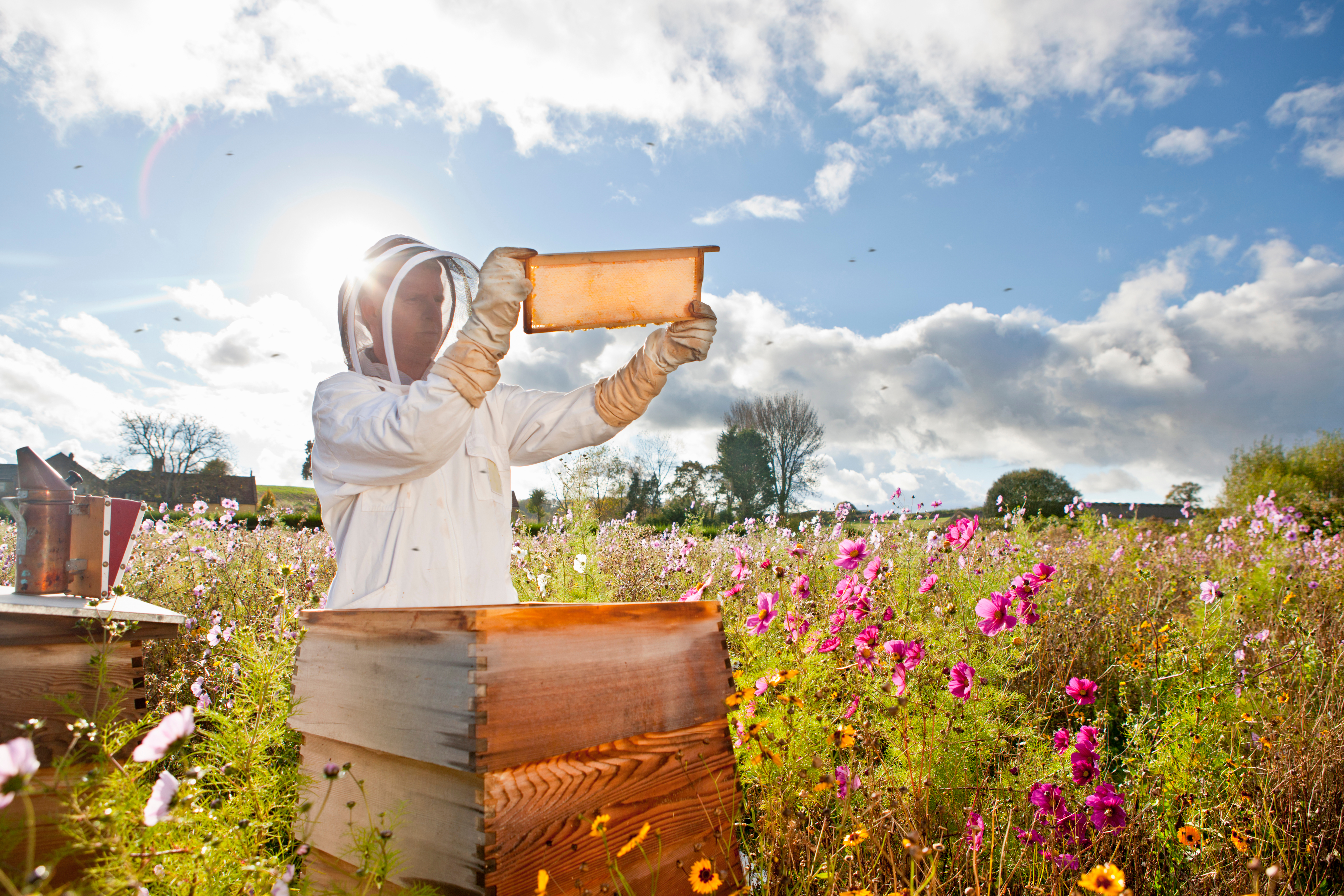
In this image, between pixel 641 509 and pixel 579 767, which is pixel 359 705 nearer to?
pixel 579 767

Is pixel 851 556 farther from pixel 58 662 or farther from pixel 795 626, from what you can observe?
pixel 58 662

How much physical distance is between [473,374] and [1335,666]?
4.97 metres

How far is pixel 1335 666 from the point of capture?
390cm

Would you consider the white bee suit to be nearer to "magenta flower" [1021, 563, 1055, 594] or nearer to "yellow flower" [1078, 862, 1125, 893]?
"magenta flower" [1021, 563, 1055, 594]

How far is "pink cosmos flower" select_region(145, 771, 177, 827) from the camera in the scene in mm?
1210

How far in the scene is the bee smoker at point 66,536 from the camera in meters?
2.71

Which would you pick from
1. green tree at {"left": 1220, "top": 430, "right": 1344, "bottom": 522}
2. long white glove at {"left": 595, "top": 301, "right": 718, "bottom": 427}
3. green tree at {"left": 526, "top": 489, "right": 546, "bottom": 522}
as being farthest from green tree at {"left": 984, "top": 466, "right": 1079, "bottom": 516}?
long white glove at {"left": 595, "top": 301, "right": 718, "bottom": 427}

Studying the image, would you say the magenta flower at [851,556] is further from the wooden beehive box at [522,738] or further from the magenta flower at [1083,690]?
the wooden beehive box at [522,738]

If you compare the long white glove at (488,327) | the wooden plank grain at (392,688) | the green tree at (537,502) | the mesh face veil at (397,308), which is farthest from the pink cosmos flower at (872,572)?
the green tree at (537,502)

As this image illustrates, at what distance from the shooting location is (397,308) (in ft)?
9.25

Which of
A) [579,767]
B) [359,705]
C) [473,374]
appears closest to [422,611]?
[359,705]

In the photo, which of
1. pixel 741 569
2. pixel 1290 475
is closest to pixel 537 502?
pixel 741 569

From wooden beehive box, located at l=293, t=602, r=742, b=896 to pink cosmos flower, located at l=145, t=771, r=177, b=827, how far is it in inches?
15.9

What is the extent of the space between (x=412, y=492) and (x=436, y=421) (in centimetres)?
44
